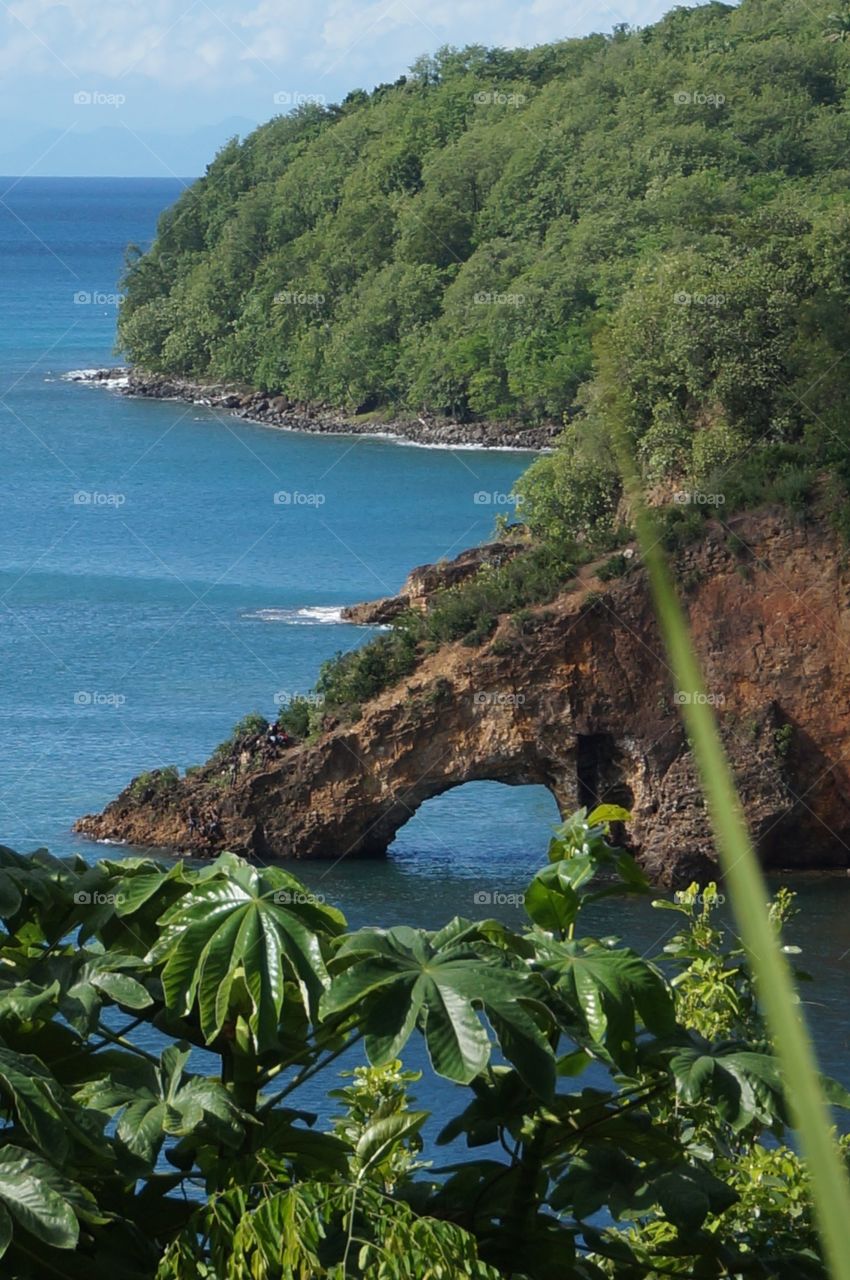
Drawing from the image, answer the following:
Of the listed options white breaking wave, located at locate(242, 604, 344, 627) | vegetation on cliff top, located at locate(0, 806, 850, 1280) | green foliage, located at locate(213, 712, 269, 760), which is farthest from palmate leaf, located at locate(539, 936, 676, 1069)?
white breaking wave, located at locate(242, 604, 344, 627)

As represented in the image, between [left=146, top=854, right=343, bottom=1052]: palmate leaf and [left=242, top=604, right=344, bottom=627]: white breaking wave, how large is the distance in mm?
46467

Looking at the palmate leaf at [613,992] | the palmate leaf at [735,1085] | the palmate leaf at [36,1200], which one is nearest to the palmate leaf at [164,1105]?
the palmate leaf at [36,1200]

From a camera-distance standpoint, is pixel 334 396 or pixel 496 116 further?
pixel 496 116

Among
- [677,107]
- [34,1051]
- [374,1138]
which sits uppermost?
[677,107]

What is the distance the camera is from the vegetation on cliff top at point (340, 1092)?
4125 millimetres

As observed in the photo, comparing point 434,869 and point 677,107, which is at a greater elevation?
point 677,107

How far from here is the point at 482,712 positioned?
31516 mm

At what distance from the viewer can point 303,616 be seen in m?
52.4

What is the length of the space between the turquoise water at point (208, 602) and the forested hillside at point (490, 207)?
4626 mm

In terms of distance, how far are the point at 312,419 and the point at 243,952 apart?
273ft

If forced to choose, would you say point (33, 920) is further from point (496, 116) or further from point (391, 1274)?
point (496, 116)

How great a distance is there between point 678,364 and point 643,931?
12.2 metres

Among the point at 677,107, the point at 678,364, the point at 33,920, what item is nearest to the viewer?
the point at 33,920

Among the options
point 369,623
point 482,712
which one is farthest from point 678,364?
point 369,623
